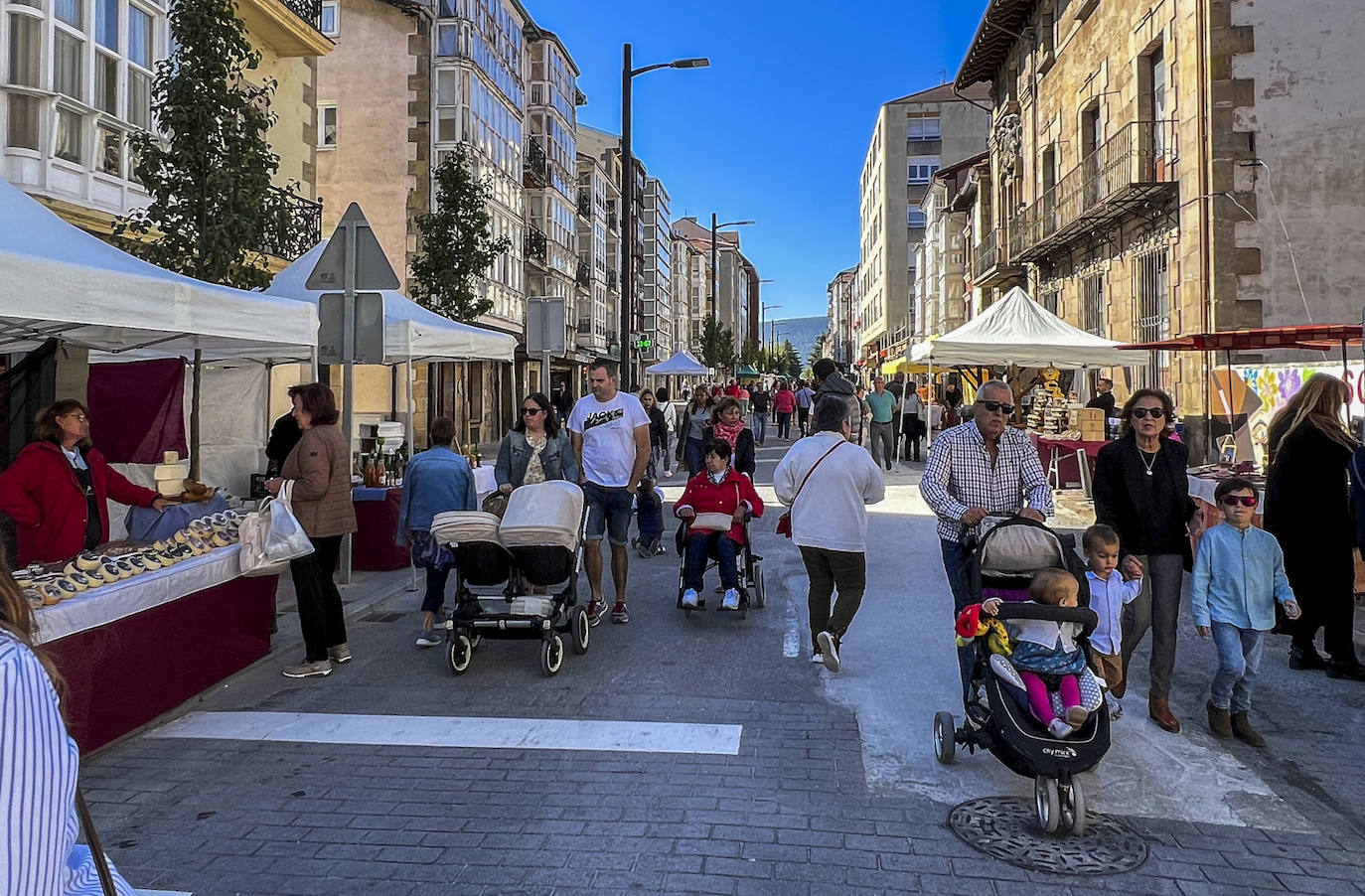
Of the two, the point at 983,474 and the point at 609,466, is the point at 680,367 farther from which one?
the point at 983,474

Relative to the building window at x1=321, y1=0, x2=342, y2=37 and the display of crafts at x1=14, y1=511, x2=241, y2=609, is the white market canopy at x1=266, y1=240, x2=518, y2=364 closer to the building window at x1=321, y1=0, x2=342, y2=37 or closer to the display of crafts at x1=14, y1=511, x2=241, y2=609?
the display of crafts at x1=14, y1=511, x2=241, y2=609

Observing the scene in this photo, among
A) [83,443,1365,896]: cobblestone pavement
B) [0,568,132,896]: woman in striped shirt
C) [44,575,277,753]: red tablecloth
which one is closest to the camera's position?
[0,568,132,896]: woman in striped shirt

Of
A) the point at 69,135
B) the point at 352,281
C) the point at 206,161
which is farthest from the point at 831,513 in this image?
the point at 69,135

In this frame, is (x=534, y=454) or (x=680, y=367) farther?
(x=680, y=367)

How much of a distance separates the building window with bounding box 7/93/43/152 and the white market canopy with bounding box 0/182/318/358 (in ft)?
13.4

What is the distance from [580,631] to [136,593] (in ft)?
8.81

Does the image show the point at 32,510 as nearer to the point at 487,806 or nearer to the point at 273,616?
the point at 273,616

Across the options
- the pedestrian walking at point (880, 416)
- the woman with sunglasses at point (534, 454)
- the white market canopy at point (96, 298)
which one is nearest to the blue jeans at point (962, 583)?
the woman with sunglasses at point (534, 454)

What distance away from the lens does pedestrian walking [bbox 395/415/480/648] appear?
715 cm

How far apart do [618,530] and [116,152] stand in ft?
30.5

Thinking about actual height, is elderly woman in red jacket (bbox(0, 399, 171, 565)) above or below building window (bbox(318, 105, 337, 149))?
below

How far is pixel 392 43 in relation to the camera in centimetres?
2920

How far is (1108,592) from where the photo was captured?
4.94 m

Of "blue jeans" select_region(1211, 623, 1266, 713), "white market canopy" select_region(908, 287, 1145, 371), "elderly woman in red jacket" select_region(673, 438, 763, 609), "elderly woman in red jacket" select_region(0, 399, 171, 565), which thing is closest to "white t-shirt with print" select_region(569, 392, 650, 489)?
"elderly woman in red jacket" select_region(673, 438, 763, 609)
